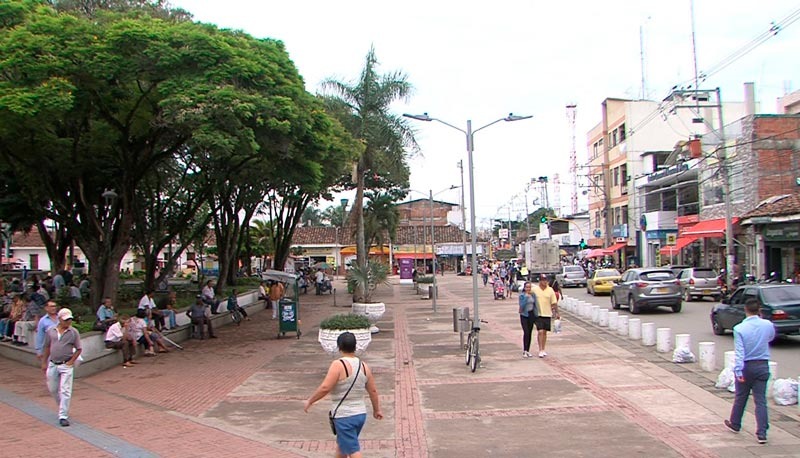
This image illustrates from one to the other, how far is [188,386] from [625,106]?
4720cm

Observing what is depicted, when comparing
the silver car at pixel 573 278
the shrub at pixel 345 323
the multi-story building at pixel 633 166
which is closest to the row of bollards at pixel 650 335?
the shrub at pixel 345 323

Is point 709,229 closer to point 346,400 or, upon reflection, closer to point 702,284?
point 702,284

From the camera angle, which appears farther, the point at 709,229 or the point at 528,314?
the point at 709,229

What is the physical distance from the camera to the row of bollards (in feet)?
38.1

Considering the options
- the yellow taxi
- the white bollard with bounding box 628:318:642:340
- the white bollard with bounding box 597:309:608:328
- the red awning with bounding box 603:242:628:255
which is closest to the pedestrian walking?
the white bollard with bounding box 628:318:642:340

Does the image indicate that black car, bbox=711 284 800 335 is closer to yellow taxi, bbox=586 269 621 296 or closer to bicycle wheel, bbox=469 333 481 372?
bicycle wheel, bbox=469 333 481 372

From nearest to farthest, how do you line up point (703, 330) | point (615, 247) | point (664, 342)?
1. point (664, 342)
2. point (703, 330)
3. point (615, 247)

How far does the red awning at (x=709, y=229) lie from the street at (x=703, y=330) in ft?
20.0

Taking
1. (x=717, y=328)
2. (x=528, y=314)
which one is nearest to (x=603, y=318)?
(x=717, y=328)

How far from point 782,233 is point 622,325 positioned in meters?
15.3

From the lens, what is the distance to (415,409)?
10.2 metres

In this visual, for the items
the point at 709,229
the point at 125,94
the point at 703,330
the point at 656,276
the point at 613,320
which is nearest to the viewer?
the point at 125,94

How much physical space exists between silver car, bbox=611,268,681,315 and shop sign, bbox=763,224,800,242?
794 cm

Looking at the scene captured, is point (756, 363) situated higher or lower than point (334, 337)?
higher
